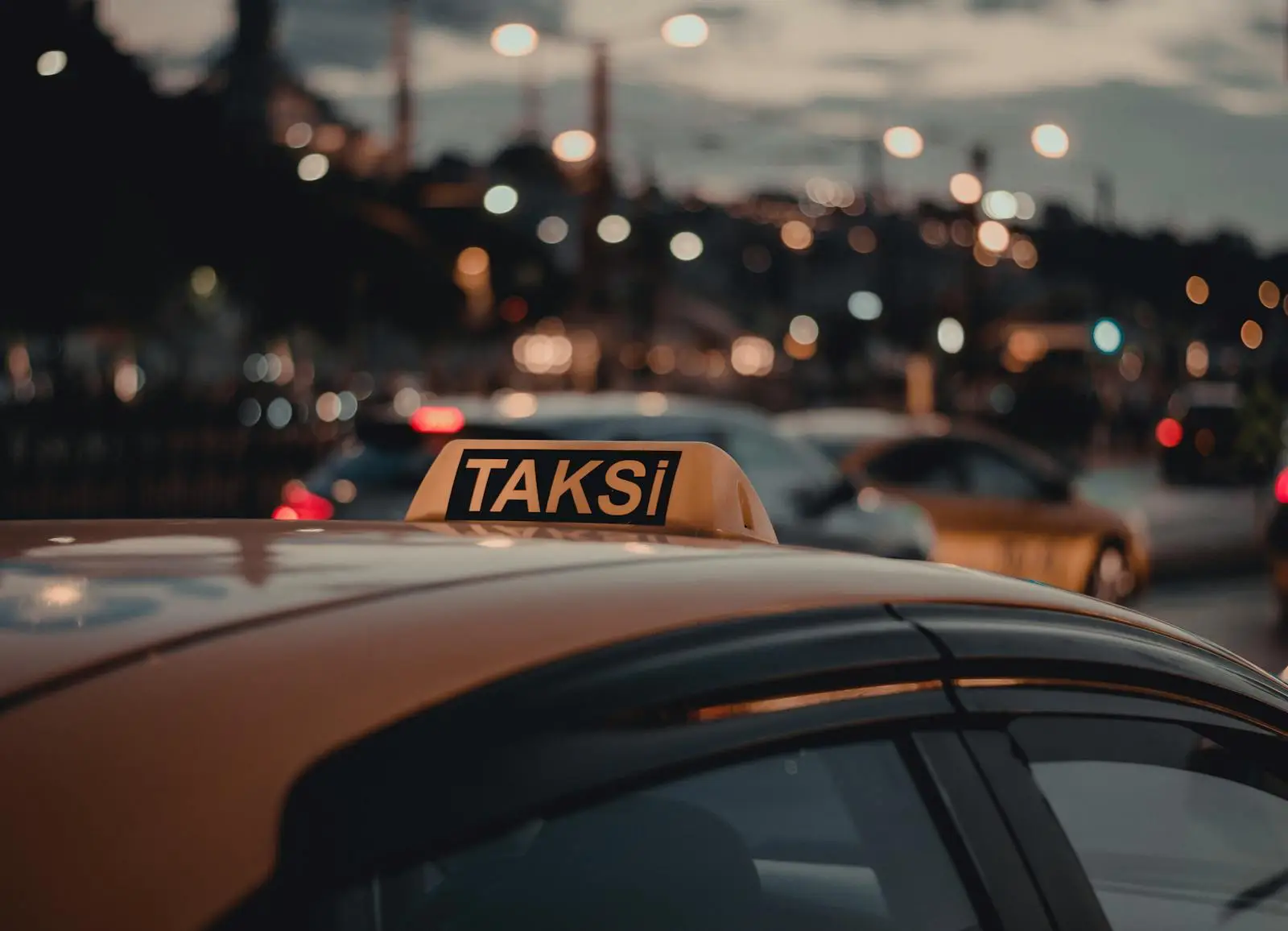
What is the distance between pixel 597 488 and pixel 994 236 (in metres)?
34.5

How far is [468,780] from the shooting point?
4.36 ft

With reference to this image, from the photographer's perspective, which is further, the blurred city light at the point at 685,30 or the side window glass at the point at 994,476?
the blurred city light at the point at 685,30

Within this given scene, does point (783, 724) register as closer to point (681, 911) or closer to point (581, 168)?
point (681, 911)

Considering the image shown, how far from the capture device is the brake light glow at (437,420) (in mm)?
10453

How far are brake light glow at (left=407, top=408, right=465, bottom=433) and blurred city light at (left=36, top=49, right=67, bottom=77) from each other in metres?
19.4

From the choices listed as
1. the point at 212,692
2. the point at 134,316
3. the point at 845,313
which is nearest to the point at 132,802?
the point at 212,692

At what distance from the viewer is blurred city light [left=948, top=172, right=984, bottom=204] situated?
103 feet

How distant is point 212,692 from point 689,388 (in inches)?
2102

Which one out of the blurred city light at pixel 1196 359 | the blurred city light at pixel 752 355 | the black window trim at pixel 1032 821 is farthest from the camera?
the blurred city light at pixel 752 355

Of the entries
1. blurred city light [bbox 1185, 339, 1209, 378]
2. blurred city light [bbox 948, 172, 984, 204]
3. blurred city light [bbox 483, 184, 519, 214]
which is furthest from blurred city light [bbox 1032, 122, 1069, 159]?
blurred city light [bbox 1185, 339, 1209, 378]

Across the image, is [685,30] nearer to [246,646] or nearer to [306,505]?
[306,505]

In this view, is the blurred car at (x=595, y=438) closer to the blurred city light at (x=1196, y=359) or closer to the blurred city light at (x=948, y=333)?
the blurred city light at (x=948, y=333)

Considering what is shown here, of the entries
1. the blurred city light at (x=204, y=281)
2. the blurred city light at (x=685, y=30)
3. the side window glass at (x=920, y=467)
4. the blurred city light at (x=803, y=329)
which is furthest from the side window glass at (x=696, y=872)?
the blurred city light at (x=803, y=329)

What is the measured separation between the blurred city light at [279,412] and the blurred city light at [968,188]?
11527 mm
